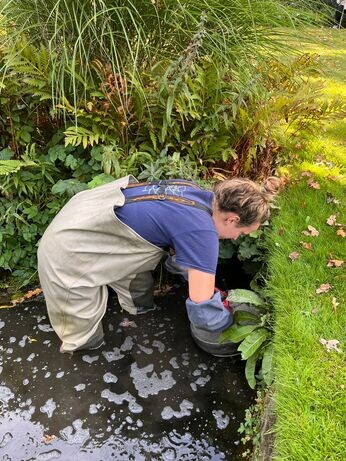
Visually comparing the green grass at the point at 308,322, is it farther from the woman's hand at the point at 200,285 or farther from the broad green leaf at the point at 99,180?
the broad green leaf at the point at 99,180

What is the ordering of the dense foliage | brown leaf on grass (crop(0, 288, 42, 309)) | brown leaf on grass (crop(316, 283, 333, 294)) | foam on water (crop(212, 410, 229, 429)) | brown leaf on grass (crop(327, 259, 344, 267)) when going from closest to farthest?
foam on water (crop(212, 410, 229, 429)), brown leaf on grass (crop(316, 283, 333, 294)), brown leaf on grass (crop(327, 259, 344, 267)), the dense foliage, brown leaf on grass (crop(0, 288, 42, 309))

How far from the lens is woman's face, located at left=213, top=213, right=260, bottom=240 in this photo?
2.50m

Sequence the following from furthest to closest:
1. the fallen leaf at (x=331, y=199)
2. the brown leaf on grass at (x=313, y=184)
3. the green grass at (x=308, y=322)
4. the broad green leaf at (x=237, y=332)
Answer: the brown leaf on grass at (x=313, y=184) < the fallen leaf at (x=331, y=199) < the broad green leaf at (x=237, y=332) < the green grass at (x=308, y=322)

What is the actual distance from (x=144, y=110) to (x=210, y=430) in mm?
2291

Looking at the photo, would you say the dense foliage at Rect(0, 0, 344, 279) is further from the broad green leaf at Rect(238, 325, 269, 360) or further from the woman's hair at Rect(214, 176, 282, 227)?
the broad green leaf at Rect(238, 325, 269, 360)

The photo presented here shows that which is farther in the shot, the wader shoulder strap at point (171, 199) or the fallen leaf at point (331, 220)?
the fallen leaf at point (331, 220)

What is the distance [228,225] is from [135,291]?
3.40 feet

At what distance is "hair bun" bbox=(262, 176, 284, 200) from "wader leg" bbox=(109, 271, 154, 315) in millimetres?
1049

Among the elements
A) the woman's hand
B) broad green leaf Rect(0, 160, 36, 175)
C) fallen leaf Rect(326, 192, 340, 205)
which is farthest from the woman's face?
broad green leaf Rect(0, 160, 36, 175)

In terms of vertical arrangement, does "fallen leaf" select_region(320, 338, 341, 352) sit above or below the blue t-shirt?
below

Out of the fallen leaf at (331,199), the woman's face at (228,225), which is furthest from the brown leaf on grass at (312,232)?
the woman's face at (228,225)

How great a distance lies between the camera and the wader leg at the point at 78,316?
2750 mm

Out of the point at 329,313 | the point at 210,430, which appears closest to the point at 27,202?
the point at 210,430

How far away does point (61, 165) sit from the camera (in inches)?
139
